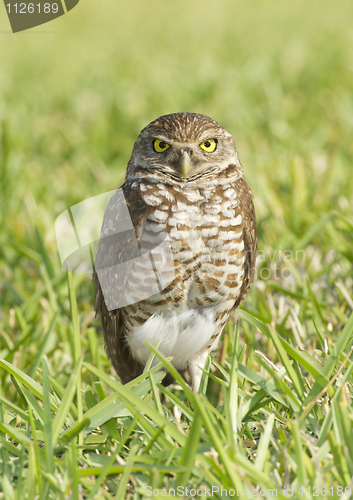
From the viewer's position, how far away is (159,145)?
2.49 meters

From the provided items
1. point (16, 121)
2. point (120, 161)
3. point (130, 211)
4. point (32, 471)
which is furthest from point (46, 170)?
point (32, 471)

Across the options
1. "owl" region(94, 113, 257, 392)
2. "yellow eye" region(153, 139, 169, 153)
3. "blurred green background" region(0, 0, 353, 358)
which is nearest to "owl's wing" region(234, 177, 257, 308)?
"owl" region(94, 113, 257, 392)

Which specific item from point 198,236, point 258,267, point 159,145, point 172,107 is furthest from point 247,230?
point 172,107

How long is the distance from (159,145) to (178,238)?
1.51 ft

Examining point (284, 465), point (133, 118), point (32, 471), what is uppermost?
point (133, 118)

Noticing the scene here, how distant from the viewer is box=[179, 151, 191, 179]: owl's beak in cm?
238

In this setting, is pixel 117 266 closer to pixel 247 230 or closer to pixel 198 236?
pixel 198 236

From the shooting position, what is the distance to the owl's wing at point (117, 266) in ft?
8.09

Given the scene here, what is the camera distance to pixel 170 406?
274cm

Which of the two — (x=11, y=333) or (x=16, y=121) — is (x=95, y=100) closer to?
(x=16, y=121)

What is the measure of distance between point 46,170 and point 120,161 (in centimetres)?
83

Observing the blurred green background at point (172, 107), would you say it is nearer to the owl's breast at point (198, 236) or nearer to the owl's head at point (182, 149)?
the owl's head at point (182, 149)

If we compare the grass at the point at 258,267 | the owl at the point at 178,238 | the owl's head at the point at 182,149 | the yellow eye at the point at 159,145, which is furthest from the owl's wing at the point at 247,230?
the yellow eye at the point at 159,145

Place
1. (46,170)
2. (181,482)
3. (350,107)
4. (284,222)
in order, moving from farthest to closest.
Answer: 1. (350,107)
2. (46,170)
3. (284,222)
4. (181,482)
